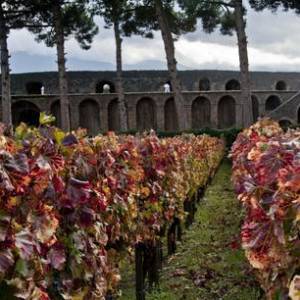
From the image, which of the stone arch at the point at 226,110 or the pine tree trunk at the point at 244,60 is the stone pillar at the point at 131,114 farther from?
the pine tree trunk at the point at 244,60

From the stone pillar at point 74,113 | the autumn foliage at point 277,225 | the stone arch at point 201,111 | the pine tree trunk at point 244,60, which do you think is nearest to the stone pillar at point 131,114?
the stone pillar at point 74,113

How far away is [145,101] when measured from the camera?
4306cm

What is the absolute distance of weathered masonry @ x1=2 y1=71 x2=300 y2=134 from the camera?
3979cm

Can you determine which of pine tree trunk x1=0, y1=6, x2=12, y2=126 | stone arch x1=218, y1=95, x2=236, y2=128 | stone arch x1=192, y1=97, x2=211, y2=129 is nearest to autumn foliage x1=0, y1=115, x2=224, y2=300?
pine tree trunk x1=0, y1=6, x2=12, y2=126

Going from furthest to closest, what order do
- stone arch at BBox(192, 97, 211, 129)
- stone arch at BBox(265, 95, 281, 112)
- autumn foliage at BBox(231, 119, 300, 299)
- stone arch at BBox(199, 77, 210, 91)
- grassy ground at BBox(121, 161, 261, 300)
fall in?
stone arch at BBox(199, 77, 210, 91)
stone arch at BBox(265, 95, 281, 112)
stone arch at BBox(192, 97, 211, 129)
grassy ground at BBox(121, 161, 261, 300)
autumn foliage at BBox(231, 119, 300, 299)

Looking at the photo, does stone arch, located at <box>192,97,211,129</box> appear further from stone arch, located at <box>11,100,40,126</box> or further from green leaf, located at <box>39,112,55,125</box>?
green leaf, located at <box>39,112,55,125</box>

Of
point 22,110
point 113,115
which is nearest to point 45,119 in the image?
point 22,110

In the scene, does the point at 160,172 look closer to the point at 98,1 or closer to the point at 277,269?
the point at 277,269

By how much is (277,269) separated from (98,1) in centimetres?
3130

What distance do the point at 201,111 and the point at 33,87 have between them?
12.2 metres

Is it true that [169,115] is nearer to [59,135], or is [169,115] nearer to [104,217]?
[104,217]

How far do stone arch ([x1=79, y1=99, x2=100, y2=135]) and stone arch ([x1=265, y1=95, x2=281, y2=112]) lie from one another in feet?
43.3

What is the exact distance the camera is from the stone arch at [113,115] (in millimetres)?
42078

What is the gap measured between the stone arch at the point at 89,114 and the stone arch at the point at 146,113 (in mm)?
2926
